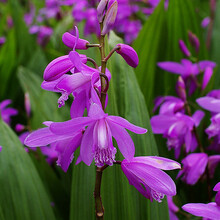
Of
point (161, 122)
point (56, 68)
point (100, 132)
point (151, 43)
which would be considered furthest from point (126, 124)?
point (151, 43)

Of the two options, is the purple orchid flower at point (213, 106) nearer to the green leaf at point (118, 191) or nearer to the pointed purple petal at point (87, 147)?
the green leaf at point (118, 191)

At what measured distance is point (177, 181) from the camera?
3.19 feet

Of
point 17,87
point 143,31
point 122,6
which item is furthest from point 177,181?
point 122,6

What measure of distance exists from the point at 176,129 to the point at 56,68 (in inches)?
21.8

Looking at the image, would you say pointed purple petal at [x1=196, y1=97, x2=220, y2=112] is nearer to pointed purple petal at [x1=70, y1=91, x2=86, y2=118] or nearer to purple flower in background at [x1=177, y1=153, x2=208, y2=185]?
purple flower in background at [x1=177, y1=153, x2=208, y2=185]

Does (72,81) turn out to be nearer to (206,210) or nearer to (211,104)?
(206,210)

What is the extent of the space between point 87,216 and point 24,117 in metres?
1.02

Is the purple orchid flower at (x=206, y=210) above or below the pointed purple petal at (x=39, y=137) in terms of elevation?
below

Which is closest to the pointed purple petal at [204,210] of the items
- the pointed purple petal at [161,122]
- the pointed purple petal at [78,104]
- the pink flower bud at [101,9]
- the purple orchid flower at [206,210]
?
the purple orchid flower at [206,210]

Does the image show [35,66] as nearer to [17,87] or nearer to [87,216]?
[17,87]

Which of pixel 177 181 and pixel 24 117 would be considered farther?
pixel 24 117

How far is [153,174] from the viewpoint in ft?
1.91

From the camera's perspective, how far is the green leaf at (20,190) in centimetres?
82

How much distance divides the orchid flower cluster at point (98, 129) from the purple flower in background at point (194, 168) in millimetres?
357
